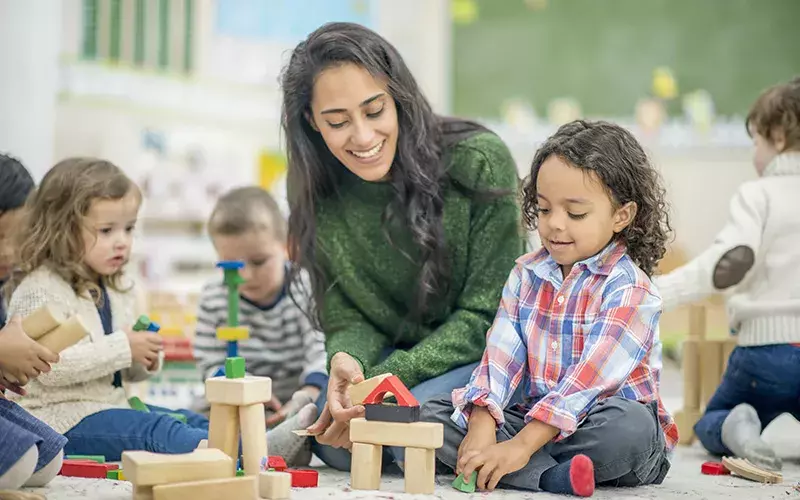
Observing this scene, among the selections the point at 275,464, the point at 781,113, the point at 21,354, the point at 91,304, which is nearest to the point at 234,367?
the point at 275,464

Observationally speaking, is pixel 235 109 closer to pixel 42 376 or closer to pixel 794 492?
pixel 42 376

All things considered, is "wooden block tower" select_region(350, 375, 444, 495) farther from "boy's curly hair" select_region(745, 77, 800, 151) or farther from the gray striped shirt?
"boy's curly hair" select_region(745, 77, 800, 151)

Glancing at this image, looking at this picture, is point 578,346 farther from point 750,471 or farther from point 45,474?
point 45,474

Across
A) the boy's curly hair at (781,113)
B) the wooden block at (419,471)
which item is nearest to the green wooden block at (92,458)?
the wooden block at (419,471)

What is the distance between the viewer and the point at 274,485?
118 centimetres

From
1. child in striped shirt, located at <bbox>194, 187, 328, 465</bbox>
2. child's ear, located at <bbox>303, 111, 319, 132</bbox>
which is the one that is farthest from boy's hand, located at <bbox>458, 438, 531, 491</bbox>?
child in striped shirt, located at <bbox>194, 187, 328, 465</bbox>

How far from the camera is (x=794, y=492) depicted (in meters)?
1.32

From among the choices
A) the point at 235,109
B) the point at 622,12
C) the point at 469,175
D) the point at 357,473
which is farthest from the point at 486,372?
the point at 622,12

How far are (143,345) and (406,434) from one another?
572 mm

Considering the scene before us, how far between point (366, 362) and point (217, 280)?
0.70 metres

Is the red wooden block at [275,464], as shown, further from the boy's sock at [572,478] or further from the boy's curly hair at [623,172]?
the boy's curly hair at [623,172]

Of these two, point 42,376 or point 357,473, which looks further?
point 42,376

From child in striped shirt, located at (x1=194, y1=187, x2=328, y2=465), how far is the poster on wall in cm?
275

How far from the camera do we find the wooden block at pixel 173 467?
3.57 feet
